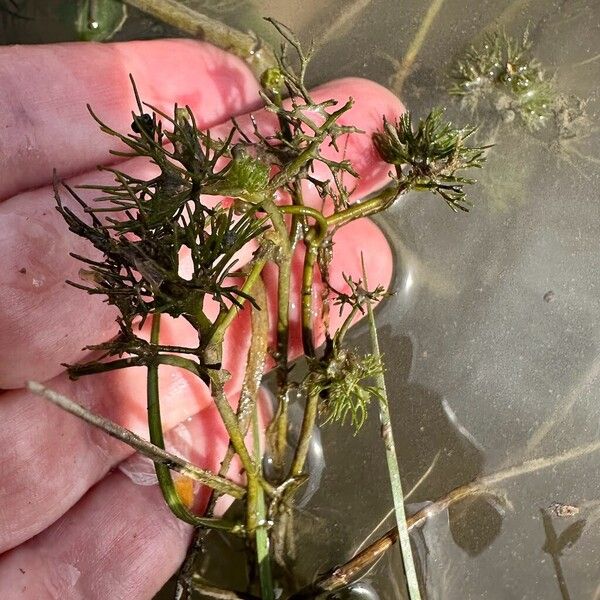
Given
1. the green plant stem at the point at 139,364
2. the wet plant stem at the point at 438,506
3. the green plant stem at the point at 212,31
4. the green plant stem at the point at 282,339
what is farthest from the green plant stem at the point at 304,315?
the green plant stem at the point at 212,31

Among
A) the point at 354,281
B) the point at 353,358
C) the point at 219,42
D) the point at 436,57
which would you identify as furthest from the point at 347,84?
the point at 353,358

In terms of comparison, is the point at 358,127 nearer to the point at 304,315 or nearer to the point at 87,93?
the point at 304,315

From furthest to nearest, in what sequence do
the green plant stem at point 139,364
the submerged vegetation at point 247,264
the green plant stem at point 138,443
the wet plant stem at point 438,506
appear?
the wet plant stem at point 438,506 → the green plant stem at point 139,364 → the submerged vegetation at point 247,264 → the green plant stem at point 138,443

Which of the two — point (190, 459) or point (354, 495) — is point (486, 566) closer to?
point (354, 495)

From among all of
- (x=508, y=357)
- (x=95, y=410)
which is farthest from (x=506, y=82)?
(x=95, y=410)

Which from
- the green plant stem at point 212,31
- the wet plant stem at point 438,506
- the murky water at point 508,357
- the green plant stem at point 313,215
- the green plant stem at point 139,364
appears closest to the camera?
the green plant stem at point 139,364

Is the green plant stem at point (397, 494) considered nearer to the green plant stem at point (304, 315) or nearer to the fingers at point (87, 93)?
the green plant stem at point (304, 315)

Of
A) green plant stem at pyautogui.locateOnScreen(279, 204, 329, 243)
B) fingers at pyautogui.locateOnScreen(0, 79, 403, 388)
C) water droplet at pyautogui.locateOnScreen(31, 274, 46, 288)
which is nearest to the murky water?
green plant stem at pyautogui.locateOnScreen(279, 204, 329, 243)
